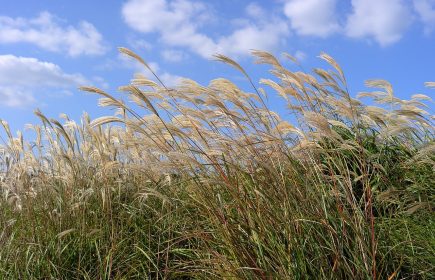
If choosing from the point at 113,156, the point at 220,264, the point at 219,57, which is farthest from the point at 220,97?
the point at 113,156

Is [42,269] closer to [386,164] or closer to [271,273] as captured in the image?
[271,273]

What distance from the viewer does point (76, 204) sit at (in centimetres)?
442

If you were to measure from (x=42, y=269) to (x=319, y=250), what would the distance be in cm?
207

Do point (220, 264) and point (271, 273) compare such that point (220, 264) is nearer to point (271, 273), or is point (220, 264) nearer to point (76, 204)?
point (271, 273)

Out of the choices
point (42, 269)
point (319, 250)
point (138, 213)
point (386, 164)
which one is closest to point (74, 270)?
point (42, 269)

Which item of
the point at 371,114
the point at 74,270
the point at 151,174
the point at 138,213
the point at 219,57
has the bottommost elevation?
the point at 74,270

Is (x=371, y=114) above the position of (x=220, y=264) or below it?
above

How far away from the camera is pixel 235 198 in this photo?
137 inches

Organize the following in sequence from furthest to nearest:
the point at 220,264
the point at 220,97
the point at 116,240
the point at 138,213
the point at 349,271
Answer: the point at 138,213, the point at 116,240, the point at 220,97, the point at 220,264, the point at 349,271

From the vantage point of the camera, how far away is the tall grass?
3.39m

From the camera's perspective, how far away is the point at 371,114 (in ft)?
14.9

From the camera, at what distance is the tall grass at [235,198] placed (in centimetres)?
339

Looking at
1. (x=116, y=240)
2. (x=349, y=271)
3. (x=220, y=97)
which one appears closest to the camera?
(x=349, y=271)

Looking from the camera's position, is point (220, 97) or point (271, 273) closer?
point (271, 273)
